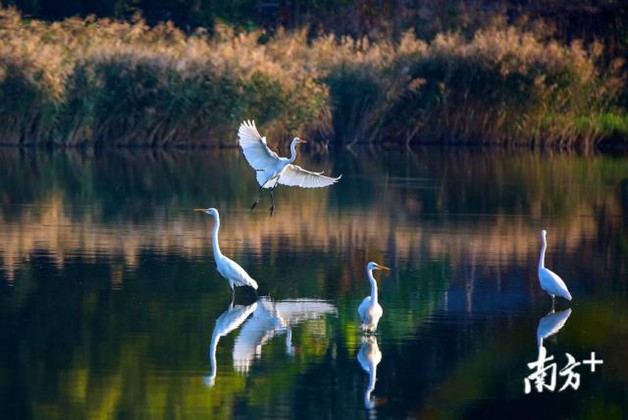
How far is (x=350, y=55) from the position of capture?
3441 cm

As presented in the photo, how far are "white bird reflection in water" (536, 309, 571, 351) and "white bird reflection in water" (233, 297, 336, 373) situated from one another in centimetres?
157

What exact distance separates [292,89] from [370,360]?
71.4 ft

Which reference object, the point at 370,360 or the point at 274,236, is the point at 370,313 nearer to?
the point at 370,360

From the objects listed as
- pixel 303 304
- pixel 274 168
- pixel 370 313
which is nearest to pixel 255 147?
pixel 274 168

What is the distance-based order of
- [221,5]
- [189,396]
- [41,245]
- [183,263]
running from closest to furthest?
[189,396] → [183,263] → [41,245] → [221,5]

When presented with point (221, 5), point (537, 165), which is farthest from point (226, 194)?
point (221, 5)

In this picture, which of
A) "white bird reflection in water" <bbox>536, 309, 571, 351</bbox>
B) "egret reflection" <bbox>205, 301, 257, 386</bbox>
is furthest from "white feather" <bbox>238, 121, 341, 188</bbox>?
"white bird reflection in water" <bbox>536, 309, 571, 351</bbox>

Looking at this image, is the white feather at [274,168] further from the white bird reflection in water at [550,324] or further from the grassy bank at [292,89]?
the grassy bank at [292,89]

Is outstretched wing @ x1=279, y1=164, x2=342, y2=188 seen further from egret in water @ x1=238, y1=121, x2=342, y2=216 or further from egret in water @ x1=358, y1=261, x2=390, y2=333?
egret in water @ x1=358, y1=261, x2=390, y2=333

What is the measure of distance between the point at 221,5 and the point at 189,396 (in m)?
33.8

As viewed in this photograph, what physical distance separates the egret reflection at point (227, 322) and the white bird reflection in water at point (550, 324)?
212 cm

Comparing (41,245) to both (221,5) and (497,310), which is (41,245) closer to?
(497,310)

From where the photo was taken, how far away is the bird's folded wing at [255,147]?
1430cm

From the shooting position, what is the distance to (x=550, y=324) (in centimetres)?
1137
